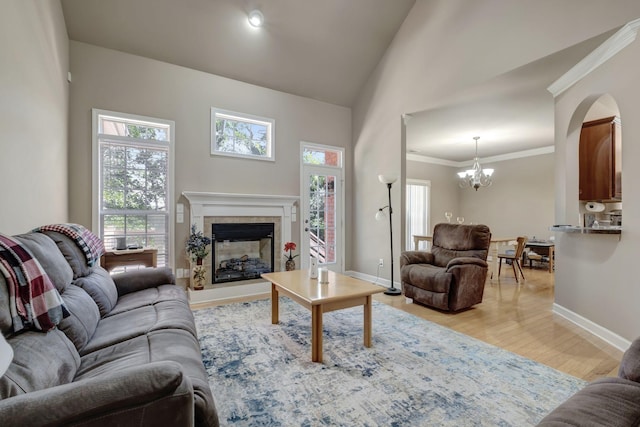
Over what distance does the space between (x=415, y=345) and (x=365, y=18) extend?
4.27m

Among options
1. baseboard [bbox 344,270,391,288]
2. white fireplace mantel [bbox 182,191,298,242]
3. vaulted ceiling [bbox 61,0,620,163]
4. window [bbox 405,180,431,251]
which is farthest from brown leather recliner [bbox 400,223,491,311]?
window [bbox 405,180,431,251]

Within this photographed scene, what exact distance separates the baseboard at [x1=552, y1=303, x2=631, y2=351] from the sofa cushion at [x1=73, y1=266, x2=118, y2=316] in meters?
4.05

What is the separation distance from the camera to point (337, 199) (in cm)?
550

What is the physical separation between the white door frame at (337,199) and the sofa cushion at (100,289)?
3010 mm

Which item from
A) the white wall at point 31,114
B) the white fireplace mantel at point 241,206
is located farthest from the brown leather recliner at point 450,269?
the white wall at point 31,114

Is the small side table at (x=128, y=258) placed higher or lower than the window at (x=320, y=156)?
lower

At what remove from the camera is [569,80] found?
3.25 metres

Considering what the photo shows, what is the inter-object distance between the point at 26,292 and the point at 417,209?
7.57 m

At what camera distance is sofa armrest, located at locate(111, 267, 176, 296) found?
106 inches

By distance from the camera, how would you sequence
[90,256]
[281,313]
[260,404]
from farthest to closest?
→ 1. [281,313]
2. [90,256]
3. [260,404]

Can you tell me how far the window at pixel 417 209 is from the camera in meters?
7.69

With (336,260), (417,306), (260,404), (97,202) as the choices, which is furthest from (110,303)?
(336,260)

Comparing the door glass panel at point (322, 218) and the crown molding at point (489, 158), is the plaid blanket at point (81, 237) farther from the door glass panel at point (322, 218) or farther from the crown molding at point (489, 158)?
the crown molding at point (489, 158)

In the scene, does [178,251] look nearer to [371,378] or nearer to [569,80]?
[371,378]
